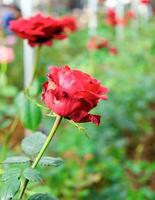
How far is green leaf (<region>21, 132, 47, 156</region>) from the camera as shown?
0.89m

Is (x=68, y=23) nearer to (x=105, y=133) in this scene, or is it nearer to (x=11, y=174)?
(x=11, y=174)

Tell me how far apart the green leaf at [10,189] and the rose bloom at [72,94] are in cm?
11

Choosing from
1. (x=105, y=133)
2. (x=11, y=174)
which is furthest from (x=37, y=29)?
(x=105, y=133)

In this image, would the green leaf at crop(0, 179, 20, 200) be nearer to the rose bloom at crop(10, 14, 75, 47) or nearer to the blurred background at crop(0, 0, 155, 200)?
the blurred background at crop(0, 0, 155, 200)

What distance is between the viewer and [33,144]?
91 centimetres

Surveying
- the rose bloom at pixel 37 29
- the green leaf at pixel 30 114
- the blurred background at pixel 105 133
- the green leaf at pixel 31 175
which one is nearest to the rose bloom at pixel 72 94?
the green leaf at pixel 31 175

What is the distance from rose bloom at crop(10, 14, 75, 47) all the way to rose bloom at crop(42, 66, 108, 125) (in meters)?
0.47

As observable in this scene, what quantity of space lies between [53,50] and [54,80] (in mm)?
4851

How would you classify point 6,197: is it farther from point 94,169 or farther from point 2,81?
point 2,81

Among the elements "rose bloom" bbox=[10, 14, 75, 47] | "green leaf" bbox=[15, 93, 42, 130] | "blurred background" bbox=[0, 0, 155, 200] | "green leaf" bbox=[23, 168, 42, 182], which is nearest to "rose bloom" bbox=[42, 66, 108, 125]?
"green leaf" bbox=[23, 168, 42, 182]

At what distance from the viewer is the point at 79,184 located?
2150 mm

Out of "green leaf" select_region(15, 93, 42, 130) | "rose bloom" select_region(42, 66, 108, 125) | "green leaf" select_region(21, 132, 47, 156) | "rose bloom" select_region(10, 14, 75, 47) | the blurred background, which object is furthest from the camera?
the blurred background

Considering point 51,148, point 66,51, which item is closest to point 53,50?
point 66,51

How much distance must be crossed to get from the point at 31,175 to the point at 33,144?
0.12 metres
